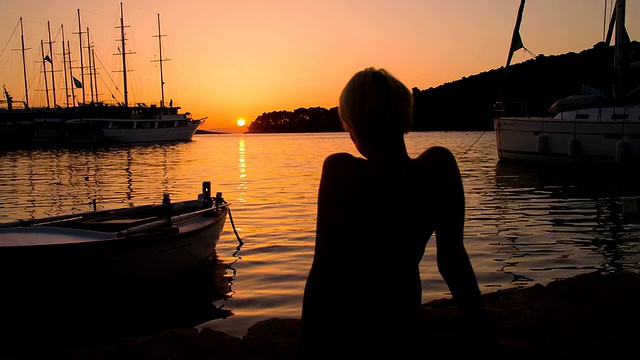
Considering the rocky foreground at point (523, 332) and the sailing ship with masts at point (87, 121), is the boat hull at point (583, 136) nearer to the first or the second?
the rocky foreground at point (523, 332)

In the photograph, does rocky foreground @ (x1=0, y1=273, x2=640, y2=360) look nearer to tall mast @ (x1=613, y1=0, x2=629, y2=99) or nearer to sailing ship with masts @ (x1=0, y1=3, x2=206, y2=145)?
tall mast @ (x1=613, y1=0, x2=629, y2=99)

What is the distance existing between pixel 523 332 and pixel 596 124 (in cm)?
2682

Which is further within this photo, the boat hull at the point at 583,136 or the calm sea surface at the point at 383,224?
the boat hull at the point at 583,136

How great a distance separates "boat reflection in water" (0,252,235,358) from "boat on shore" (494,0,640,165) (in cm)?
2486

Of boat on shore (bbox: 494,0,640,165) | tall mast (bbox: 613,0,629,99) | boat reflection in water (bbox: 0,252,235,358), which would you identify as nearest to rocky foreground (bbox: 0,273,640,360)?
boat reflection in water (bbox: 0,252,235,358)

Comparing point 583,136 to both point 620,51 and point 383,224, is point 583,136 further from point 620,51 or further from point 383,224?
point 383,224

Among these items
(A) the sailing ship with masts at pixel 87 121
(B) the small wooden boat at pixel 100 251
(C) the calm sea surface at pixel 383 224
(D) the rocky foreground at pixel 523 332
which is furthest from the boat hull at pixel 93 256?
(A) the sailing ship with masts at pixel 87 121

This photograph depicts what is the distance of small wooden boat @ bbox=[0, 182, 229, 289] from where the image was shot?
274 inches

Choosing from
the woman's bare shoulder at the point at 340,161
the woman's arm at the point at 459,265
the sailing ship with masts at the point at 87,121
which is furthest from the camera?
the sailing ship with masts at the point at 87,121

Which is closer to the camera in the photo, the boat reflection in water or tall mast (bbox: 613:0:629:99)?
the boat reflection in water

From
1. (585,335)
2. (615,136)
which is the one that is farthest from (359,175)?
(615,136)

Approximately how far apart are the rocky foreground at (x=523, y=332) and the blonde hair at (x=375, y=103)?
7.19 ft

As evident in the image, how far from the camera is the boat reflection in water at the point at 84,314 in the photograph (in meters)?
6.96

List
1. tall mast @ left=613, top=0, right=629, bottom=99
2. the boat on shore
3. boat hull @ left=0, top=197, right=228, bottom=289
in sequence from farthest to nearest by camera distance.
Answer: tall mast @ left=613, top=0, right=629, bottom=99
the boat on shore
boat hull @ left=0, top=197, right=228, bottom=289
